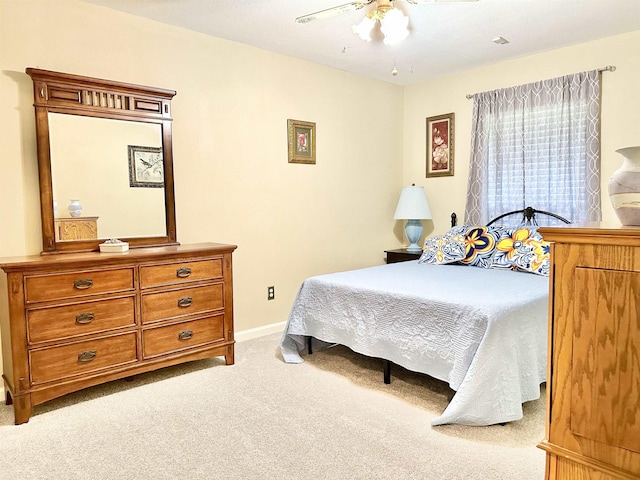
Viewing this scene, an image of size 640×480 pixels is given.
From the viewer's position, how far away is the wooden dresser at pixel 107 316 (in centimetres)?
237

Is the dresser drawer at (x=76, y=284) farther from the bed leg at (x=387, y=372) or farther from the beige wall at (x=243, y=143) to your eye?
the bed leg at (x=387, y=372)

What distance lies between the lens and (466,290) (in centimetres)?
273

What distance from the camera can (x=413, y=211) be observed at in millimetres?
4613

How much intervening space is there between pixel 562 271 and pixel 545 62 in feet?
11.7

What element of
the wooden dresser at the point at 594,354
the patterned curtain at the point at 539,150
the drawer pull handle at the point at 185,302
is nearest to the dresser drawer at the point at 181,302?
the drawer pull handle at the point at 185,302

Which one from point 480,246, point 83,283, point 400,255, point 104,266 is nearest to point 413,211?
point 400,255

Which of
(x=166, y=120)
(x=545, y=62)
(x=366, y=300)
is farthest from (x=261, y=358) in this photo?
(x=545, y=62)

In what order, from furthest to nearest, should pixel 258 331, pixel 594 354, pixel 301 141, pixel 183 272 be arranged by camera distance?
pixel 301 141
pixel 258 331
pixel 183 272
pixel 594 354

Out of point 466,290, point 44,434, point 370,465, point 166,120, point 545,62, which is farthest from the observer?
point 545,62

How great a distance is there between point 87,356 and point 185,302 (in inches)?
26.0

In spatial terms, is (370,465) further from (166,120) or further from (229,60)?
(229,60)

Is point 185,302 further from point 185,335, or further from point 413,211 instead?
point 413,211

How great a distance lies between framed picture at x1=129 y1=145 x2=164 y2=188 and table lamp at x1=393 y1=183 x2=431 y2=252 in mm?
2529

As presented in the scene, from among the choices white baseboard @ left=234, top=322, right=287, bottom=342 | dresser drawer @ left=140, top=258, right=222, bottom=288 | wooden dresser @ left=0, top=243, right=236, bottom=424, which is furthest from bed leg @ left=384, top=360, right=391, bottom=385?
white baseboard @ left=234, top=322, right=287, bottom=342
